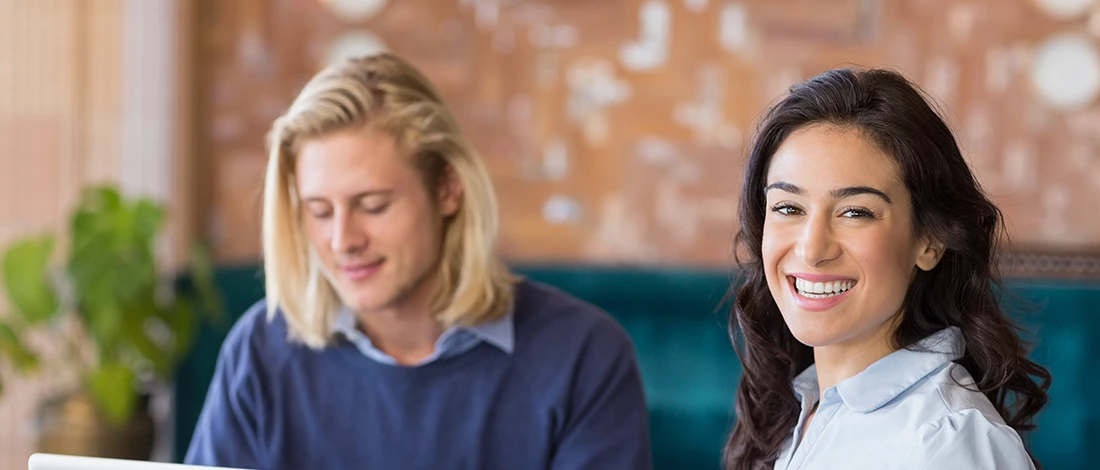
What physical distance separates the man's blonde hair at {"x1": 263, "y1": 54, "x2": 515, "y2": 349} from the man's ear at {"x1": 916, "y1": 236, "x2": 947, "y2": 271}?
0.84 metres

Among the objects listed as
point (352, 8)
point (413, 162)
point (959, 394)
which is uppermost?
point (352, 8)

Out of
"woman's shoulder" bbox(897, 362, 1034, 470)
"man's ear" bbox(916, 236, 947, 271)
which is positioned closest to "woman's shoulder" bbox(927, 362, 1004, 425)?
"woman's shoulder" bbox(897, 362, 1034, 470)

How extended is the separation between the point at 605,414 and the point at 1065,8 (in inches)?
106

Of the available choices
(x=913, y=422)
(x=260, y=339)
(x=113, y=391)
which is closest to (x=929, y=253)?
(x=913, y=422)

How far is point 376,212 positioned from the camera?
1.97 meters

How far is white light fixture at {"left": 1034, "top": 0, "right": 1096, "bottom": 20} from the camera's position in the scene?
12.7 ft

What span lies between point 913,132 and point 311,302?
3.69ft

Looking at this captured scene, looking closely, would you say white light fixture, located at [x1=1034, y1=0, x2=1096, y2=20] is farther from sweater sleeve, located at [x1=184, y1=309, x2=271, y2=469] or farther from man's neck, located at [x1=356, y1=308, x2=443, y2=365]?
sweater sleeve, located at [x1=184, y1=309, x2=271, y2=469]

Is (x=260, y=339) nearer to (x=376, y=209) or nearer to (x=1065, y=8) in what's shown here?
(x=376, y=209)

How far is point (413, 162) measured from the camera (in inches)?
78.9

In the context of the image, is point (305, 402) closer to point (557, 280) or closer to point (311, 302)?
point (311, 302)

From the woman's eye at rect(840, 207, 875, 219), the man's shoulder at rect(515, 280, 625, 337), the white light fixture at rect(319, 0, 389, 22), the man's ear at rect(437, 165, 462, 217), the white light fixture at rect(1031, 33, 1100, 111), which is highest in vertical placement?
the white light fixture at rect(319, 0, 389, 22)

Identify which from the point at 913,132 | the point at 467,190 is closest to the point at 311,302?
the point at 467,190

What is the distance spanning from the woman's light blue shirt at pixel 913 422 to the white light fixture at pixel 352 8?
3.10 metres
